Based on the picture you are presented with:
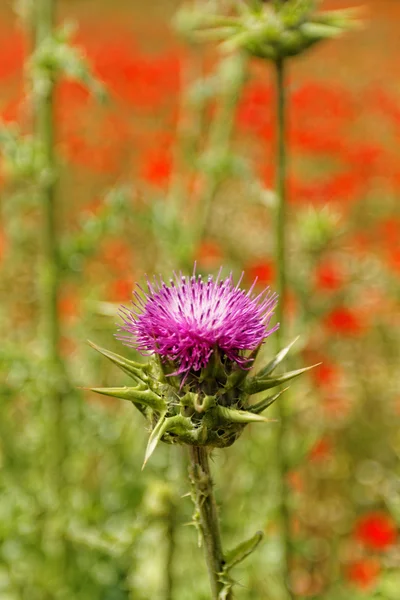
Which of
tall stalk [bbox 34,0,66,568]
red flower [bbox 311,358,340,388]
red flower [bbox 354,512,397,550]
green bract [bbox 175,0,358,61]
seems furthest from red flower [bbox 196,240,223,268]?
green bract [bbox 175,0,358,61]

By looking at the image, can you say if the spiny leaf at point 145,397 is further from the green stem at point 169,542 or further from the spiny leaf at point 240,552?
the green stem at point 169,542

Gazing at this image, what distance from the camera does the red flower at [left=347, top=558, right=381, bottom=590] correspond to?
3225 millimetres

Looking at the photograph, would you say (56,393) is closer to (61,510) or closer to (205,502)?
(61,510)

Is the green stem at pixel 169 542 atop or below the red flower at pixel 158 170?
below

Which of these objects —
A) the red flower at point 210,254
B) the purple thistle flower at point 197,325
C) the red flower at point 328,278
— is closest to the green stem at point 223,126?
the red flower at point 210,254

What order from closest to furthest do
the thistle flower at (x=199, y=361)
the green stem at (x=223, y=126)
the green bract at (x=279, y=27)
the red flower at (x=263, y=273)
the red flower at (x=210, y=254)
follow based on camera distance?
the thistle flower at (x=199, y=361) < the green bract at (x=279, y=27) < the green stem at (x=223, y=126) < the red flower at (x=263, y=273) < the red flower at (x=210, y=254)

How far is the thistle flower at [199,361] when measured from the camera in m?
1.67

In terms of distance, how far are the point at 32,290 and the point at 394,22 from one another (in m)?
9.64

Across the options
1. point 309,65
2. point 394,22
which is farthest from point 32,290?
point 394,22

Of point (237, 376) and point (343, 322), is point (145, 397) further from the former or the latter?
point (343, 322)

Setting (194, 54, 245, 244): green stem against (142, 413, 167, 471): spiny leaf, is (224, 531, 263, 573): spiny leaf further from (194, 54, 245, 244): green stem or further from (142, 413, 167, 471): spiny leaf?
(194, 54, 245, 244): green stem

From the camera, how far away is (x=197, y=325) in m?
1.71

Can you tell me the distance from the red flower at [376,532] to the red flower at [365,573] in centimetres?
7

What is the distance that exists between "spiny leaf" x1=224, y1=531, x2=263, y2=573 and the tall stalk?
1412 millimetres
